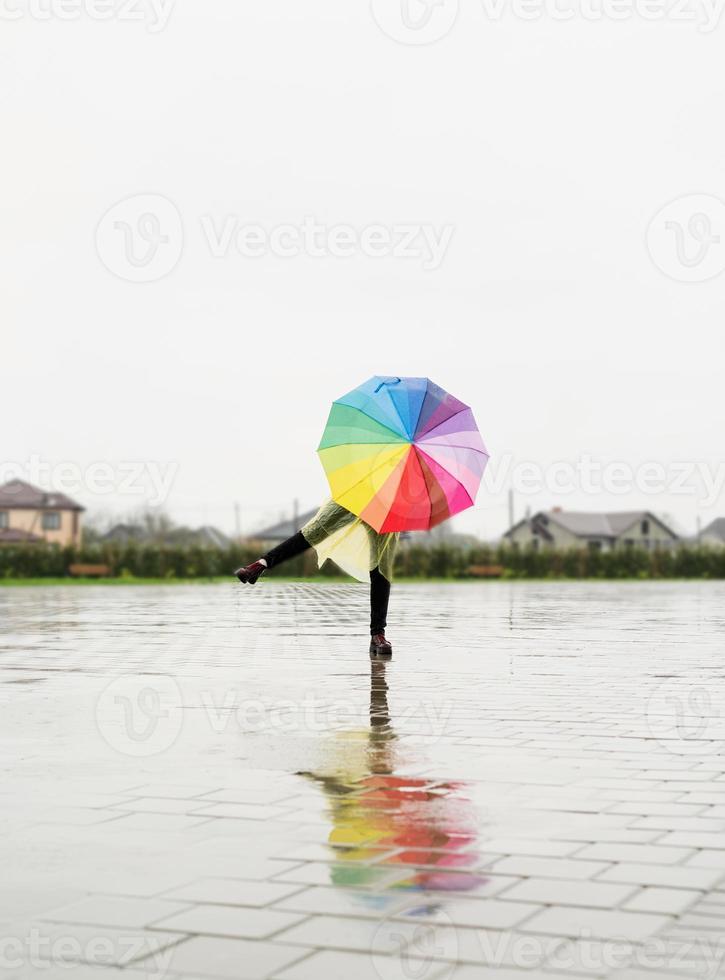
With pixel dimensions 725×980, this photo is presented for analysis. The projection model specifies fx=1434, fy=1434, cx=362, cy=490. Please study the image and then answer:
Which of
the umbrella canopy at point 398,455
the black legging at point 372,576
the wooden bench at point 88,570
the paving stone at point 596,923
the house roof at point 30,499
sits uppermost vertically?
the house roof at point 30,499

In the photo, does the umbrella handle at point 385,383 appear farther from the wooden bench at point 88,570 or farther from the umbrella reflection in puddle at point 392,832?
the wooden bench at point 88,570

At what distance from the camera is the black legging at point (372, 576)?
1189 centimetres

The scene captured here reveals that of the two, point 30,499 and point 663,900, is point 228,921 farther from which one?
point 30,499

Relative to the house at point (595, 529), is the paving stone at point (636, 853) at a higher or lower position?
lower

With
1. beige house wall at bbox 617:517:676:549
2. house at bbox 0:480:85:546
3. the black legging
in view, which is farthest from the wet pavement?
beige house wall at bbox 617:517:676:549

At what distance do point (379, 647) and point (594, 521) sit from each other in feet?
396

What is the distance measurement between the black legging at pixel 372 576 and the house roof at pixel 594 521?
374ft

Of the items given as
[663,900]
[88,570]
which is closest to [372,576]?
[663,900]

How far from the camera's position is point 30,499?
377 feet

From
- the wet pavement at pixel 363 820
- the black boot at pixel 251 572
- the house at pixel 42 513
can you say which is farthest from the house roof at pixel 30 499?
the wet pavement at pixel 363 820

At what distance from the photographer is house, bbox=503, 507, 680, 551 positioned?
126875mm

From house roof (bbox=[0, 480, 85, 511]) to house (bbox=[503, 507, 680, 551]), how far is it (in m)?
38.9

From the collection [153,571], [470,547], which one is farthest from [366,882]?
[470,547]

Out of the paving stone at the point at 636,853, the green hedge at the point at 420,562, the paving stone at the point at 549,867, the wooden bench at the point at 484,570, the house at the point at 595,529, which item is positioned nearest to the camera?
the paving stone at the point at 549,867
